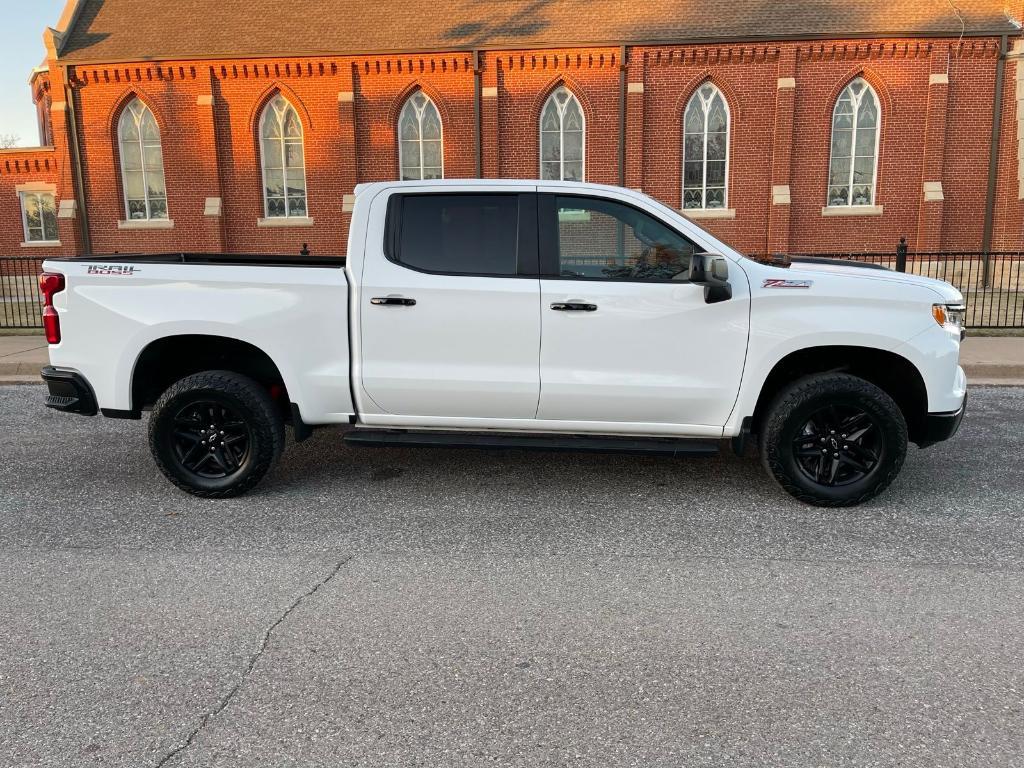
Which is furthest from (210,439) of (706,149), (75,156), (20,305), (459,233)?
(75,156)

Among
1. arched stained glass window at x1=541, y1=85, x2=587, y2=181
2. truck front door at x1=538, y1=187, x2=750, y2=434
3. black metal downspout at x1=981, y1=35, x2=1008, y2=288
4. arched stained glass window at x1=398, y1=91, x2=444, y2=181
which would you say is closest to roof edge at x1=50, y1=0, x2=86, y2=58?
arched stained glass window at x1=398, y1=91, x2=444, y2=181

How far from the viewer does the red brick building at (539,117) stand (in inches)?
814

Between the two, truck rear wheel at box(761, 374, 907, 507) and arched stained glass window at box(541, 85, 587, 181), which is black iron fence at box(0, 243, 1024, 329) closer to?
truck rear wheel at box(761, 374, 907, 507)

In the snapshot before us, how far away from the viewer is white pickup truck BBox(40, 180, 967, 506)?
4.78m

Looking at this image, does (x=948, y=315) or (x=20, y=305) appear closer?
(x=948, y=315)

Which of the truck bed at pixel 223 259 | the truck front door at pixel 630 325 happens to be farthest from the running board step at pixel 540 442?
the truck bed at pixel 223 259

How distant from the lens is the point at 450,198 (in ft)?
16.8

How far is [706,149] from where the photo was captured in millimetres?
21500

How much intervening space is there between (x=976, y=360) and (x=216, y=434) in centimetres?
949

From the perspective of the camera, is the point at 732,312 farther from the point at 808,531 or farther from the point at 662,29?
the point at 662,29

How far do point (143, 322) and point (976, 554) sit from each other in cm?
527

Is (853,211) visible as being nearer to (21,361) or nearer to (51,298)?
(21,361)

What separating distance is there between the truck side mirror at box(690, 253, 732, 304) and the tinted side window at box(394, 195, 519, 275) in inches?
45.5

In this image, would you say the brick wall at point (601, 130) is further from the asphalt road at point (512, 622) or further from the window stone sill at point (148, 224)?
the asphalt road at point (512, 622)
